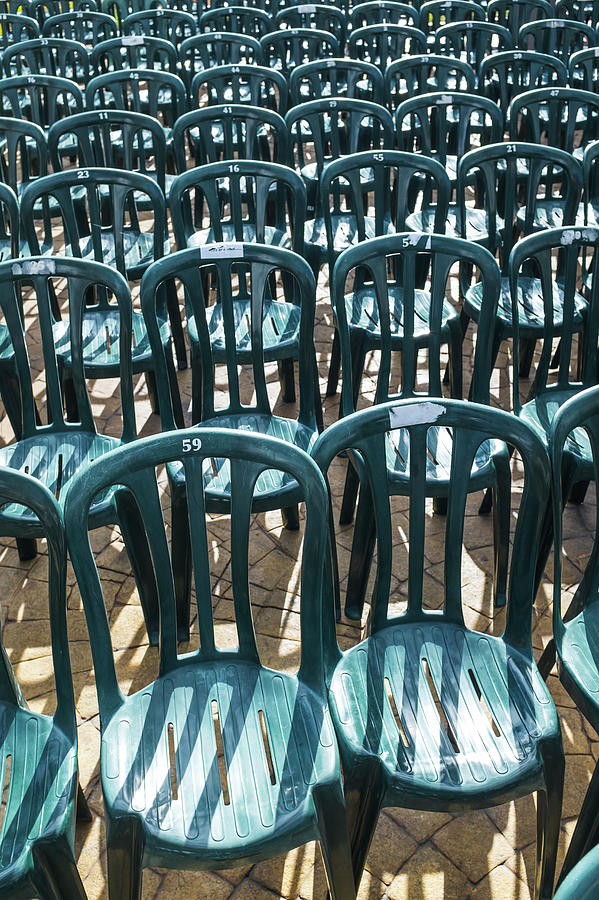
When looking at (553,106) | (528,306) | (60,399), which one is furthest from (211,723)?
(553,106)

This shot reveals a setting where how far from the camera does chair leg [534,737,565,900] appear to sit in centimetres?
228

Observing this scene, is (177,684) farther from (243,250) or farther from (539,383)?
(539,383)

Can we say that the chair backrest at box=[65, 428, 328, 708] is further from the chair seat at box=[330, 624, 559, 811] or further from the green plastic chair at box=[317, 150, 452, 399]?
the green plastic chair at box=[317, 150, 452, 399]

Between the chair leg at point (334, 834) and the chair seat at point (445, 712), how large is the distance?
138 mm

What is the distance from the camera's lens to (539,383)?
12.2 ft

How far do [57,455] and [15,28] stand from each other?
5.24 meters

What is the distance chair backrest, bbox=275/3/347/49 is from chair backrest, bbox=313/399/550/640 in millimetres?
5513

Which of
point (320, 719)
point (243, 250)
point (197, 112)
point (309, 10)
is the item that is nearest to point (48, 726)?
point (320, 719)

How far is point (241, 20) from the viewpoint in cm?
738

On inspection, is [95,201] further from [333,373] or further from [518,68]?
[518,68]

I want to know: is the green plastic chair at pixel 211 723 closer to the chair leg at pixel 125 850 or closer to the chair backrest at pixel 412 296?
the chair leg at pixel 125 850

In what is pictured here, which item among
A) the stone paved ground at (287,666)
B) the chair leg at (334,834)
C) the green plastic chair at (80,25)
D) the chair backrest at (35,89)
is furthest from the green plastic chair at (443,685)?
the green plastic chair at (80,25)

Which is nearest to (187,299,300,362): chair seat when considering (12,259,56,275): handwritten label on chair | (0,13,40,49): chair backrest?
(12,259,56,275): handwritten label on chair

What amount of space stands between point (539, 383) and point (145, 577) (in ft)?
5.92
